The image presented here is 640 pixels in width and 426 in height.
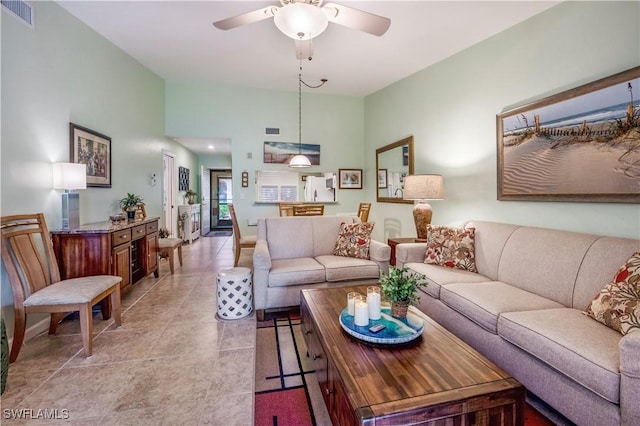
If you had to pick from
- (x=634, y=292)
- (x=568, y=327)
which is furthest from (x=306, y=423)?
(x=634, y=292)

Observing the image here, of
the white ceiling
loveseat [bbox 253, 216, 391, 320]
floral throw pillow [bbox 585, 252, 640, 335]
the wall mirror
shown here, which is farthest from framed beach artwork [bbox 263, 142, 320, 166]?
floral throw pillow [bbox 585, 252, 640, 335]

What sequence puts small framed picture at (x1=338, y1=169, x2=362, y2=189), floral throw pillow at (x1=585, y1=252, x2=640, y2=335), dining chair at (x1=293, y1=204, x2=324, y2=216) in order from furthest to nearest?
1. small framed picture at (x1=338, y1=169, x2=362, y2=189)
2. dining chair at (x1=293, y1=204, x2=324, y2=216)
3. floral throw pillow at (x1=585, y1=252, x2=640, y2=335)

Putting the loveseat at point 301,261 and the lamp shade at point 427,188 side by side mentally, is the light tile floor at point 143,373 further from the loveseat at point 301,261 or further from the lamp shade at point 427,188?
the lamp shade at point 427,188

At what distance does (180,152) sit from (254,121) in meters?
2.46

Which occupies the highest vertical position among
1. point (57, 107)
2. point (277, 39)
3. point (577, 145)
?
point (277, 39)

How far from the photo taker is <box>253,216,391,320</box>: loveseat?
2.78 metres

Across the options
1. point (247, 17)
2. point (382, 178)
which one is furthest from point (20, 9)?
point (382, 178)

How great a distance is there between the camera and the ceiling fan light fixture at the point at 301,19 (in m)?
2.04

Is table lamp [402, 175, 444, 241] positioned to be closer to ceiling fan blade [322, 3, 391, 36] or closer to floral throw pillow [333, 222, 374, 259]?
floral throw pillow [333, 222, 374, 259]

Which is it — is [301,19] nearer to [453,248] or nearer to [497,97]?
[497,97]

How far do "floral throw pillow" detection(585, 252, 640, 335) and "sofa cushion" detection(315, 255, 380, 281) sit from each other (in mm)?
1679

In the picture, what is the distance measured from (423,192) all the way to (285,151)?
302cm

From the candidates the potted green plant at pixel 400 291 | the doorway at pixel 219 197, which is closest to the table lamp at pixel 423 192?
the potted green plant at pixel 400 291

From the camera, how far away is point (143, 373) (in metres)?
1.94
